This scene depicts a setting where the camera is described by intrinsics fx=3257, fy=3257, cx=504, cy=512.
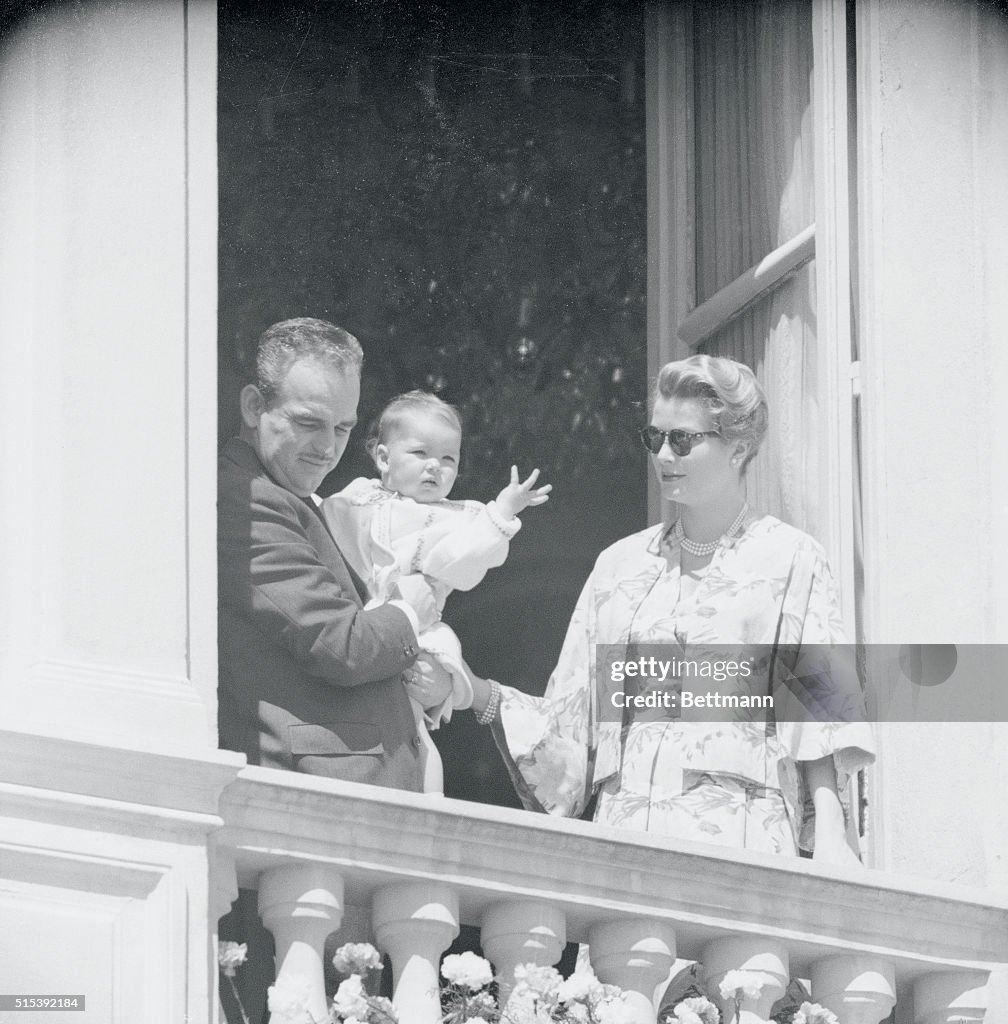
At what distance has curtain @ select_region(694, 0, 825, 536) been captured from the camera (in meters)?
7.64

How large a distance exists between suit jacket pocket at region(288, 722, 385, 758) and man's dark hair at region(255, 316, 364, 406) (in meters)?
0.83

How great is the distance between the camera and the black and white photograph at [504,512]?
6016 mm

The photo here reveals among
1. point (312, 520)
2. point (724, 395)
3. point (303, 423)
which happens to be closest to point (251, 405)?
point (303, 423)

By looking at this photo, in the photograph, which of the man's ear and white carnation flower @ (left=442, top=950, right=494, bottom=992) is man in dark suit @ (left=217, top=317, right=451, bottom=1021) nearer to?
the man's ear

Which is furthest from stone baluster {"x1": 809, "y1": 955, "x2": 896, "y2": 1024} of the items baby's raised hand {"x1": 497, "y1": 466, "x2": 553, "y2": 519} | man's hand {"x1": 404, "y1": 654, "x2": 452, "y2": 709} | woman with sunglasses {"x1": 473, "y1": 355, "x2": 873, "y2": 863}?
baby's raised hand {"x1": 497, "y1": 466, "x2": 553, "y2": 519}

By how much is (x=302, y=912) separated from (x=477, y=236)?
264cm

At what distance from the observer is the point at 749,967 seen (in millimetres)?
6270

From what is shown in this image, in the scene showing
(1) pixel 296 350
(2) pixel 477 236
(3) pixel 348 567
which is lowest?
(3) pixel 348 567

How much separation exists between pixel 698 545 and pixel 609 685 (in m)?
0.41

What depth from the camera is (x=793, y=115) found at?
798cm

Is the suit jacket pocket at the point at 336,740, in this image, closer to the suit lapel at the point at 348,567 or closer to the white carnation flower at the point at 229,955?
the suit lapel at the point at 348,567

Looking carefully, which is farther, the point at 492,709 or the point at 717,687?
the point at 492,709

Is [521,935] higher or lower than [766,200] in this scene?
lower

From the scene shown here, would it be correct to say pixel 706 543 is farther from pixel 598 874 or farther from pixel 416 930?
pixel 416 930
